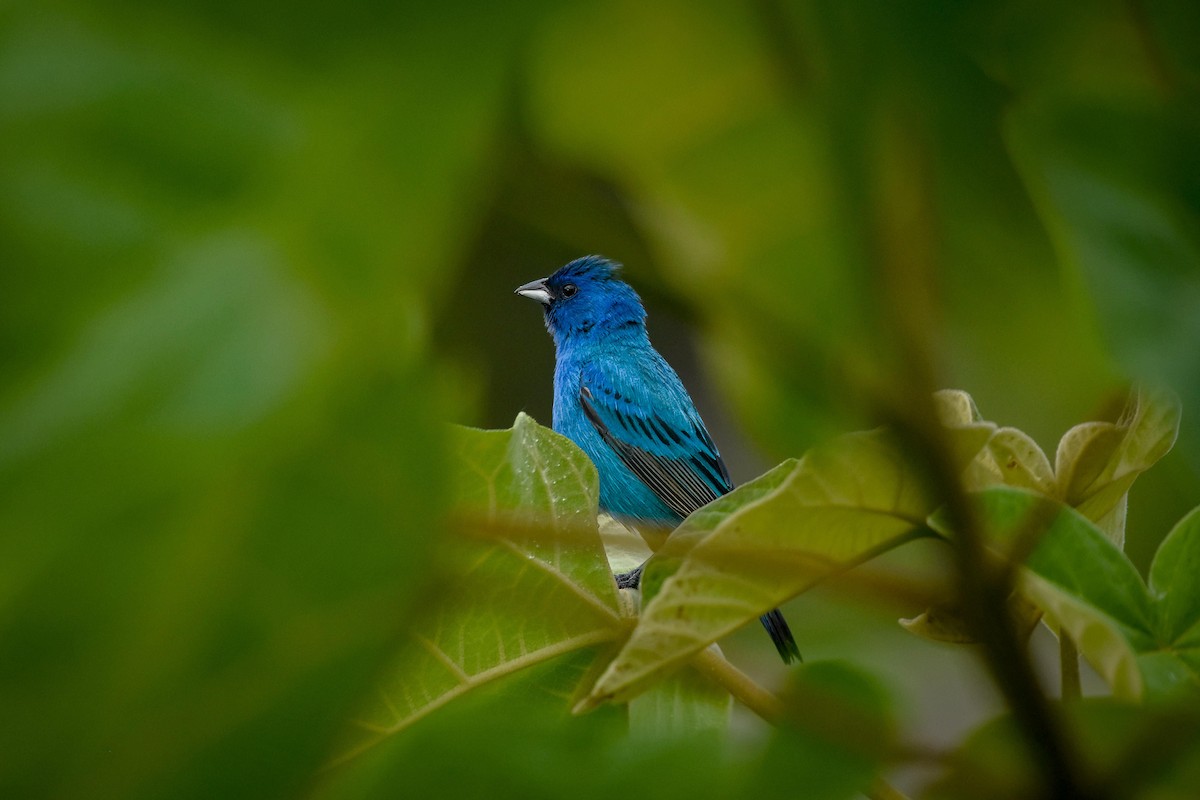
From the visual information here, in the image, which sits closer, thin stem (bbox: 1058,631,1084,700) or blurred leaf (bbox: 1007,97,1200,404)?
blurred leaf (bbox: 1007,97,1200,404)

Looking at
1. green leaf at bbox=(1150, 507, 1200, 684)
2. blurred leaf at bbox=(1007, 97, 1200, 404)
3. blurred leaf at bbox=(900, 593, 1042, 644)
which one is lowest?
green leaf at bbox=(1150, 507, 1200, 684)

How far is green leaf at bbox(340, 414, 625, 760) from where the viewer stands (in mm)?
403

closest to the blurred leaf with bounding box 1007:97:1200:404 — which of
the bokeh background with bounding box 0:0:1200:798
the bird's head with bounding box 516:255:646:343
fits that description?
the bokeh background with bounding box 0:0:1200:798

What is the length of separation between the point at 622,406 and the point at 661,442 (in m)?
0.13

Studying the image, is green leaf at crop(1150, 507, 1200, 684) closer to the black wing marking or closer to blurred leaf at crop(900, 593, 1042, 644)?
blurred leaf at crop(900, 593, 1042, 644)

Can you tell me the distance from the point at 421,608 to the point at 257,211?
11 centimetres

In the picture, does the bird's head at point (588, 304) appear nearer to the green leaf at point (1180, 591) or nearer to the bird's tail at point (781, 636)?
the bird's tail at point (781, 636)

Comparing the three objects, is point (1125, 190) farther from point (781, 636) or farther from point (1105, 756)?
point (781, 636)

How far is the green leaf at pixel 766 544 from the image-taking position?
33 cm

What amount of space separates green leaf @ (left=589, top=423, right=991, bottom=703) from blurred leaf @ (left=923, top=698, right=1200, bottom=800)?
68mm

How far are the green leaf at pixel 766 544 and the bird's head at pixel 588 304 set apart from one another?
1.23 metres

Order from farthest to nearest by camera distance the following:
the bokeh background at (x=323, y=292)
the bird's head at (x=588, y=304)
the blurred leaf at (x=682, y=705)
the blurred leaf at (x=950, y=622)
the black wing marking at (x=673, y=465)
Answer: the bird's head at (x=588, y=304)
the black wing marking at (x=673, y=465)
the blurred leaf at (x=682, y=705)
the blurred leaf at (x=950, y=622)
the bokeh background at (x=323, y=292)

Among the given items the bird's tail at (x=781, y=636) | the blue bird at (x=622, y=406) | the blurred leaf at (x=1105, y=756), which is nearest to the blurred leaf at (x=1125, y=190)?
the blurred leaf at (x=1105, y=756)

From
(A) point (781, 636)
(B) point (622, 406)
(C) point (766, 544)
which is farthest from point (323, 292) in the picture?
(B) point (622, 406)
